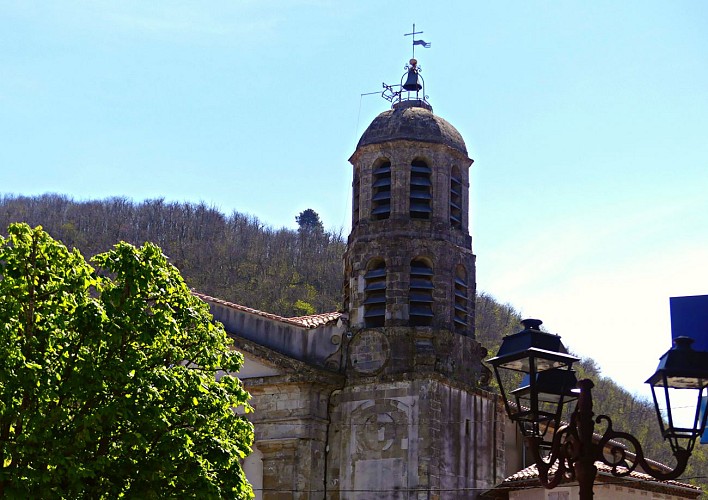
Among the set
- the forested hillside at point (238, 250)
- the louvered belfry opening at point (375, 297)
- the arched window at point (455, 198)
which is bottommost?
the louvered belfry opening at point (375, 297)

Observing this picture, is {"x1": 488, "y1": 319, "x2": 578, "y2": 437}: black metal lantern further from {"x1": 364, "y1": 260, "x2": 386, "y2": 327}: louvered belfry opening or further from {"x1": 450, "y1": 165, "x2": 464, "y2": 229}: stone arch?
{"x1": 450, "y1": 165, "x2": 464, "y2": 229}: stone arch

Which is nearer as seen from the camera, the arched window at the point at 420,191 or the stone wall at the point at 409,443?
the stone wall at the point at 409,443

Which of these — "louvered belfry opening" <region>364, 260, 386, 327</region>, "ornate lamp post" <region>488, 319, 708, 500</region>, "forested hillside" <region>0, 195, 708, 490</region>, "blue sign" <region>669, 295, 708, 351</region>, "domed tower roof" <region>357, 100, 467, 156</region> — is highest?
"forested hillside" <region>0, 195, 708, 490</region>

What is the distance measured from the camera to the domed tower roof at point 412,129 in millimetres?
28312

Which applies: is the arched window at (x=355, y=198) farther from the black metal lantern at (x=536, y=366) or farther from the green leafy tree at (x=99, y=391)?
the black metal lantern at (x=536, y=366)

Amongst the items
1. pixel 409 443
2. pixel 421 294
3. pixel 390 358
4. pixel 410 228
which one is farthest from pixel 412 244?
pixel 409 443

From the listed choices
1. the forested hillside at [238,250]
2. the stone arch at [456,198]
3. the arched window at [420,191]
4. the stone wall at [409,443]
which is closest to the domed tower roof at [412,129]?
the stone arch at [456,198]

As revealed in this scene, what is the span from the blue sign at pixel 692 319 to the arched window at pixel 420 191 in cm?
1081

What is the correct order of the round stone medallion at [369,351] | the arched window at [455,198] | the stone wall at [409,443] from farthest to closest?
the arched window at [455,198], the round stone medallion at [369,351], the stone wall at [409,443]

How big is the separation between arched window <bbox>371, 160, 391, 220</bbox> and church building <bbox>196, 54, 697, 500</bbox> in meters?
0.04

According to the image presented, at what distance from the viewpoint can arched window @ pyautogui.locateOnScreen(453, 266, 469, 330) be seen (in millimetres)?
27734

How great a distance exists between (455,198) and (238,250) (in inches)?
2472

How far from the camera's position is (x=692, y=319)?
17.4m

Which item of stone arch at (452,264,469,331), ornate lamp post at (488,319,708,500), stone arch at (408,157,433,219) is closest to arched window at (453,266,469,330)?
stone arch at (452,264,469,331)
